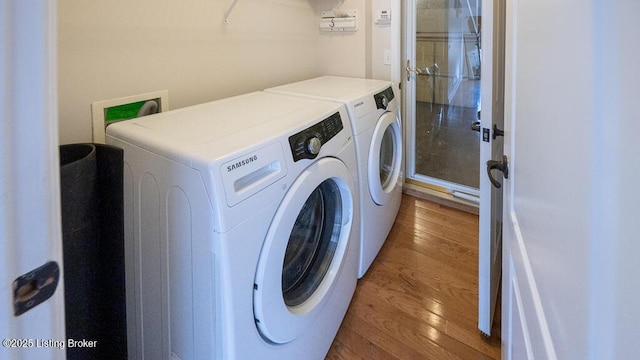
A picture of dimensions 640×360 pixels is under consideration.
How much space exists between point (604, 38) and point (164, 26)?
1.73 m

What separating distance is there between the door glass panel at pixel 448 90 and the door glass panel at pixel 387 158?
85 cm

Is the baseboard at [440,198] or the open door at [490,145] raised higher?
the open door at [490,145]

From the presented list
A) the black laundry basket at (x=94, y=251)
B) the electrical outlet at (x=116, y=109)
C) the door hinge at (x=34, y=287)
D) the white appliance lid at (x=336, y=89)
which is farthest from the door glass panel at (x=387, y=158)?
the door hinge at (x=34, y=287)

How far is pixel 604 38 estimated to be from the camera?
332 millimetres

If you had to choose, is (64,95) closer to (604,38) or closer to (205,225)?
(205,225)

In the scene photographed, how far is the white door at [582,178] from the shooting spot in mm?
315

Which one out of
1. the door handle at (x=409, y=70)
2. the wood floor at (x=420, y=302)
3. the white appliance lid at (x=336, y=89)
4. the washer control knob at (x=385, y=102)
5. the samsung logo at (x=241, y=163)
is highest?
the door handle at (x=409, y=70)

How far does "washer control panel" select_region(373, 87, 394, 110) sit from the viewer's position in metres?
1.97

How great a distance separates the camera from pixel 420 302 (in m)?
1.80

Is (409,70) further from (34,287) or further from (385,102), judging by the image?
(34,287)

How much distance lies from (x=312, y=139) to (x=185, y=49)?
1004 mm

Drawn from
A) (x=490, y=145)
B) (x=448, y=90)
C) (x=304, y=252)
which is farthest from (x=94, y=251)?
(x=448, y=90)

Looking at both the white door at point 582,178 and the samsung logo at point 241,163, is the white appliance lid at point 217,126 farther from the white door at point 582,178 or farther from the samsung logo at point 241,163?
the white door at point 582,178

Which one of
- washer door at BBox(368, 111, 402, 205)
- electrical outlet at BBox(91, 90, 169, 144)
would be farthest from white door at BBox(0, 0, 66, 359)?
washer door at BBox(368, 111, 402, 205)
